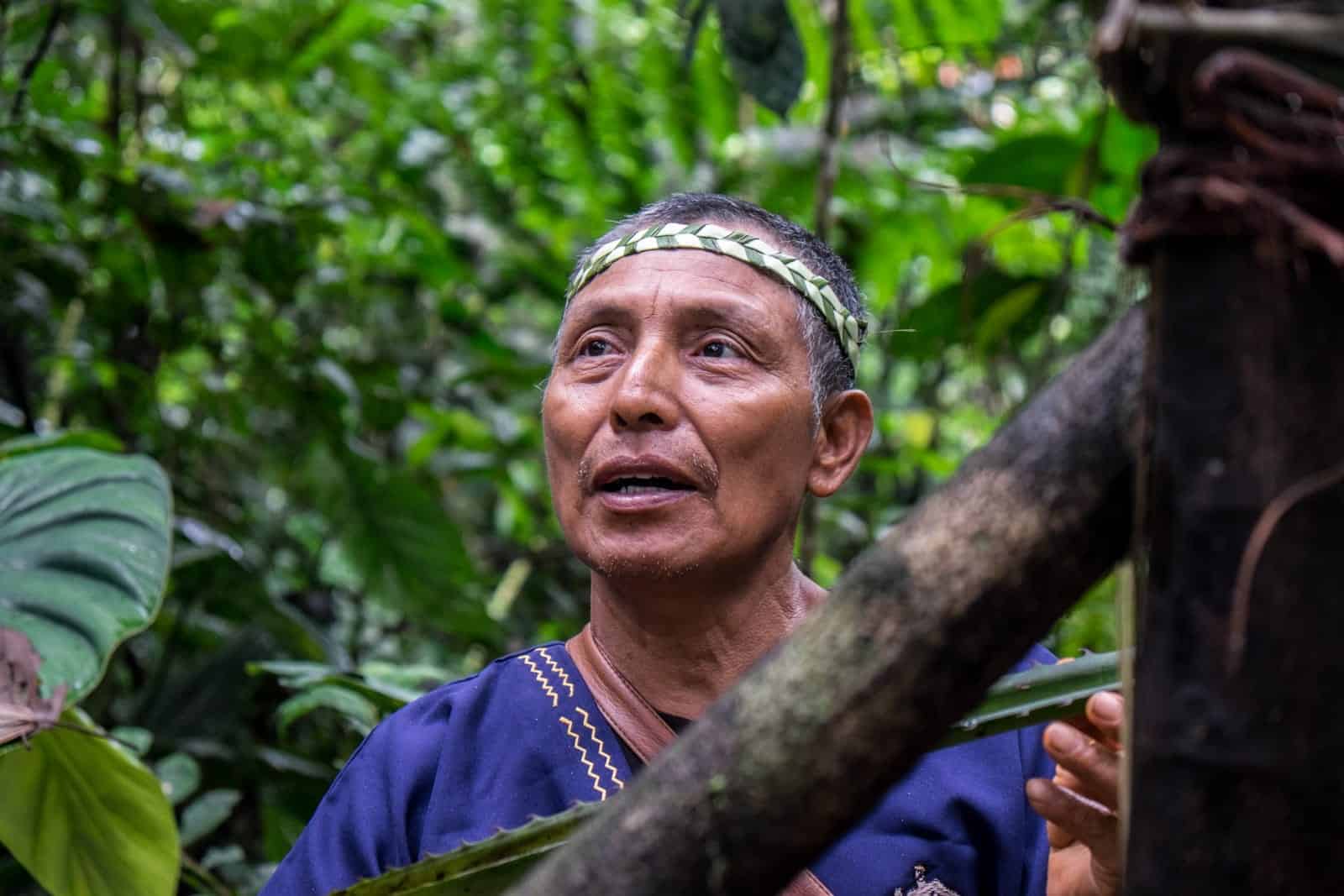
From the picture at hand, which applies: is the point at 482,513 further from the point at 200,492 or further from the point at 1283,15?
the point at 1283,15

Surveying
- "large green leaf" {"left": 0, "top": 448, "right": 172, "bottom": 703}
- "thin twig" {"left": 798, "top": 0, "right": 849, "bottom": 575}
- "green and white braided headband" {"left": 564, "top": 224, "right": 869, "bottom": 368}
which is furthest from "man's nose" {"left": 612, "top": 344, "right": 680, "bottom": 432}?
"thin twig" {"left": 798, "top": 0, "right": 849, "bottom": 575}

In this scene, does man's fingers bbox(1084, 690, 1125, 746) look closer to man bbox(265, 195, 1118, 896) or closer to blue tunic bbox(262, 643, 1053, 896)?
man bbox(265, 195, 1118, 896)

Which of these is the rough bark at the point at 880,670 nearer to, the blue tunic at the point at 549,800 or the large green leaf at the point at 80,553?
the blue tunic at the point at 549,800

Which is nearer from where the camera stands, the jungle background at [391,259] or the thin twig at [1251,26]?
the thin twig at [1251,26]

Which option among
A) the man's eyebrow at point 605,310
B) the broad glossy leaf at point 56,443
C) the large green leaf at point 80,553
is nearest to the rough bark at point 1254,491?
the man's eyebrow at point 605,310

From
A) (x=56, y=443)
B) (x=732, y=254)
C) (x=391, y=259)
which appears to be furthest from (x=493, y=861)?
(x=391, y=259)

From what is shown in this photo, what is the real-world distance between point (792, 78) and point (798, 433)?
2.78 ft

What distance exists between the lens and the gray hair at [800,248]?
178 centimetres

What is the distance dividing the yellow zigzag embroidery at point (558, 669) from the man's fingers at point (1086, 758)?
2.32ft

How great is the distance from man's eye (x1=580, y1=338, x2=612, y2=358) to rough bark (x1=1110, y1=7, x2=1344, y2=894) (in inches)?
44.7

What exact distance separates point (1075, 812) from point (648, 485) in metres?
0.68

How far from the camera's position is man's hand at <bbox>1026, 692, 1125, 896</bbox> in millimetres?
1007

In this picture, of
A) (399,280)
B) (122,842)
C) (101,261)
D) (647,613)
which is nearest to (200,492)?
(101,261)

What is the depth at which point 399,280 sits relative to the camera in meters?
4.25
